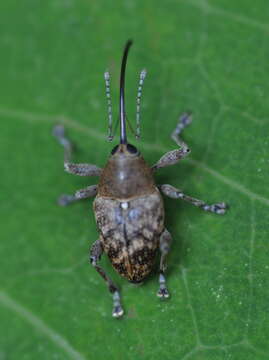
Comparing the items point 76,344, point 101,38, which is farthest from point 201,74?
point 76,344

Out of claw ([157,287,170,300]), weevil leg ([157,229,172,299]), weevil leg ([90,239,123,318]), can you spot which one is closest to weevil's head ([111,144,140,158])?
weevil leg ([157,229,172,299])

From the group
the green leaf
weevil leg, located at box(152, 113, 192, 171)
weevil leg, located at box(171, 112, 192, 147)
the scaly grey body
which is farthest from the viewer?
weevil leg, located at box(171, 112, 192, 147)

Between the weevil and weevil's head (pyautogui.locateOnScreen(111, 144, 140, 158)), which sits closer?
the weevil

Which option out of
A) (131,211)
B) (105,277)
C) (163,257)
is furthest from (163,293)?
(131,211)

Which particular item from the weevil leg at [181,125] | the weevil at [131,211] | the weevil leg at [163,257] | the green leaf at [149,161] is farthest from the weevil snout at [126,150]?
the weevil leg at [163,257]

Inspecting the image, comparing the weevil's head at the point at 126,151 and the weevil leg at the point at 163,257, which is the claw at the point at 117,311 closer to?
the weevil leg at the point at 163,257

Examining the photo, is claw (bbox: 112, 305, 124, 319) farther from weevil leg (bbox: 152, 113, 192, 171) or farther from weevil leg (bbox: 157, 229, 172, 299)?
weevil leg (bbox: 152, 113, 192, 171)
